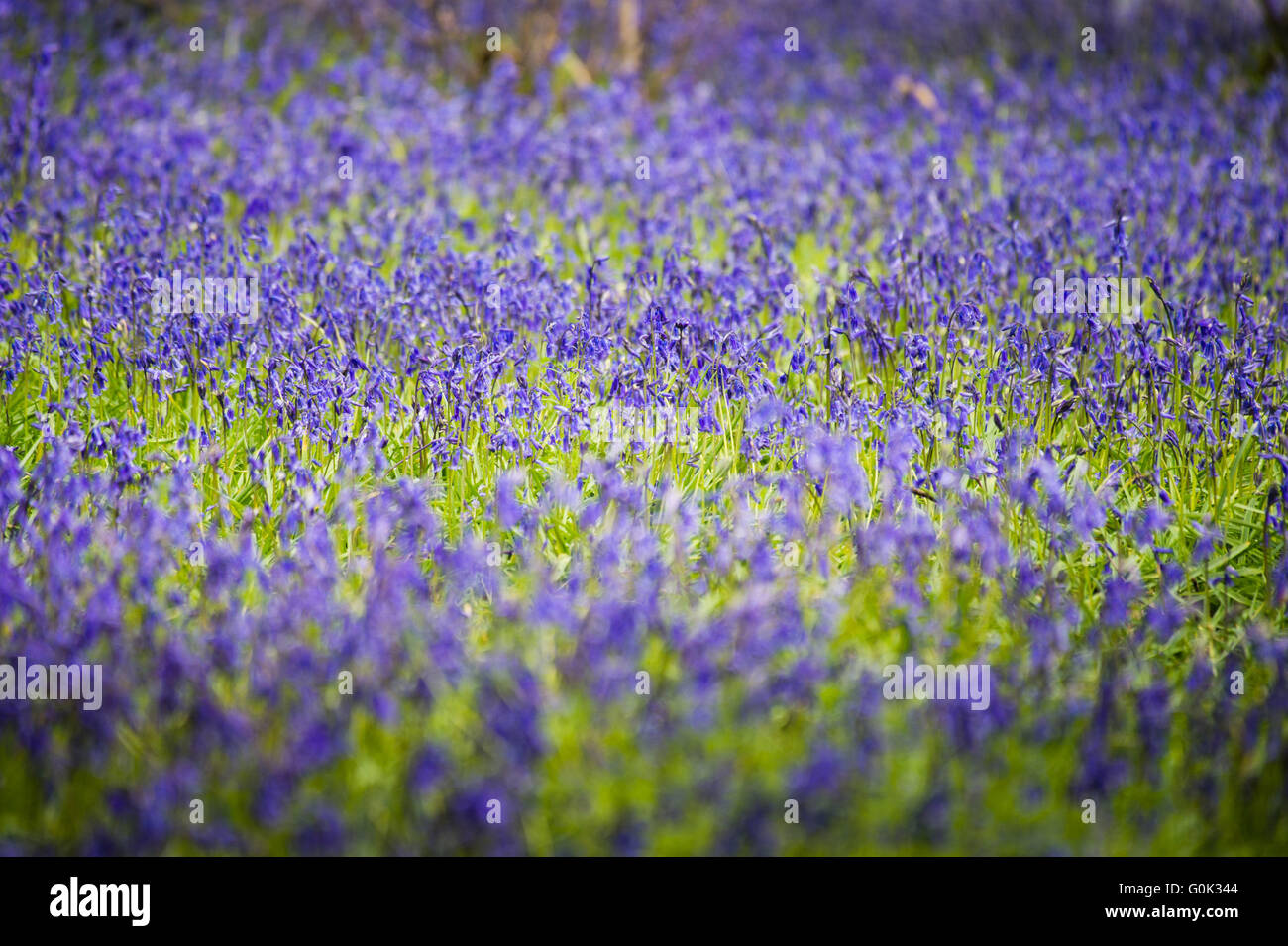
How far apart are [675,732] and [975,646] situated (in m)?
0.86

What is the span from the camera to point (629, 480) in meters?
3.42

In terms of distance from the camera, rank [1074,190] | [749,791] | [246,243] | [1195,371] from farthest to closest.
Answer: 1. [1074,190]
2. [246,243]
3. [1195,371]
4. [749,791]

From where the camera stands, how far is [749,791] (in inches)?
87.6

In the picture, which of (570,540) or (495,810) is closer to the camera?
(495,810)

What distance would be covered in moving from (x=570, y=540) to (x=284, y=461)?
0.85 m

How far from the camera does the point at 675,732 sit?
7.75 ft

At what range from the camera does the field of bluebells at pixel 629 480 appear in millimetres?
2303

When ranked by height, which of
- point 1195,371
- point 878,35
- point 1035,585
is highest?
point 878,35

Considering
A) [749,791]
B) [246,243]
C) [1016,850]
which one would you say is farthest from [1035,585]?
[246,243]

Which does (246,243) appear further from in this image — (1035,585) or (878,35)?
(878,35)

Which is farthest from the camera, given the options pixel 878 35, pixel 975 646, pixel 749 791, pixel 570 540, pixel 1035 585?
pixel 878 35

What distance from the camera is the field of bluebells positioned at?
7.55 ft

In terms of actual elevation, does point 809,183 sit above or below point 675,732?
above

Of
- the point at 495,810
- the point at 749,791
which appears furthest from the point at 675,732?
the point at 495,810
